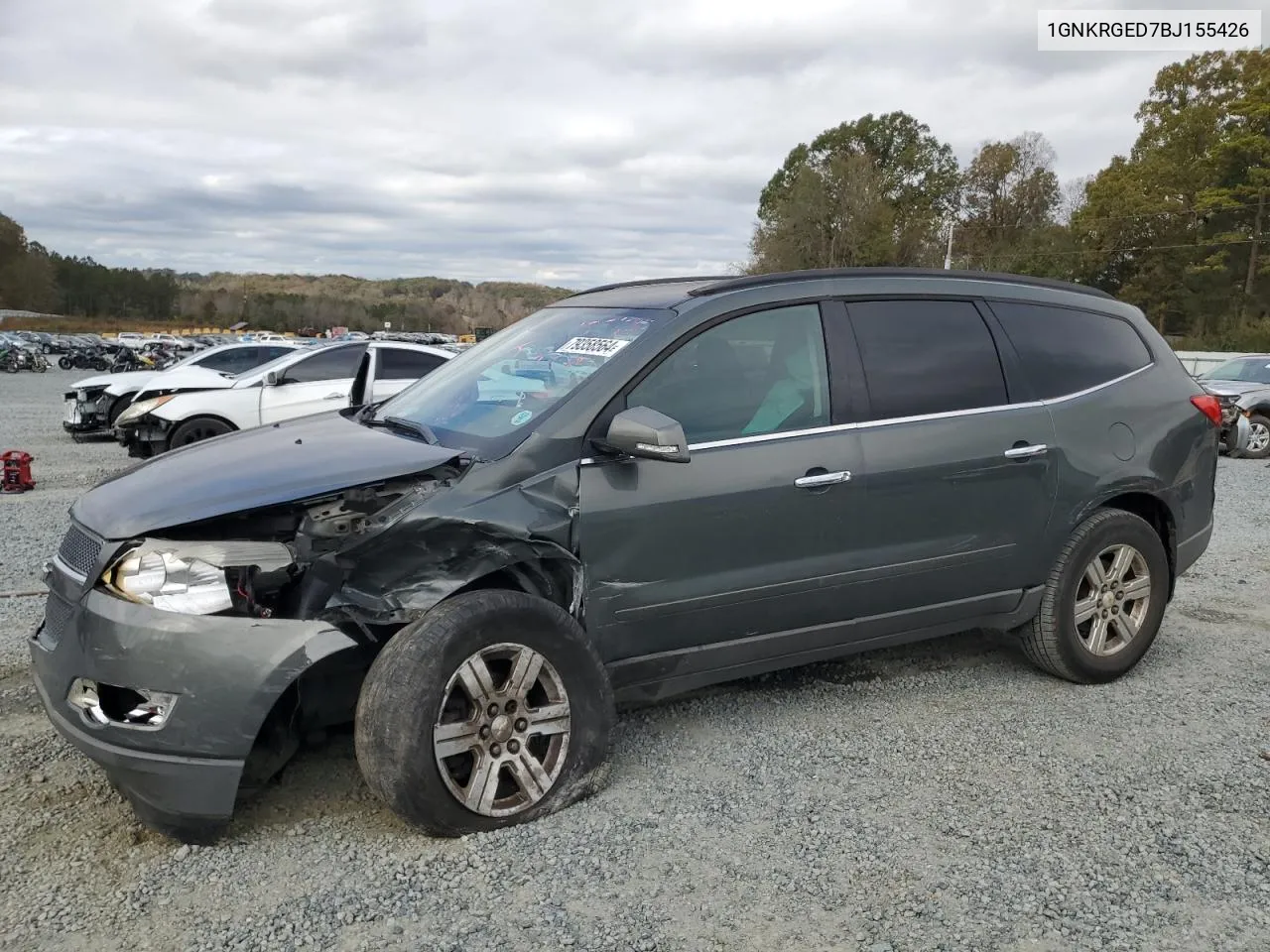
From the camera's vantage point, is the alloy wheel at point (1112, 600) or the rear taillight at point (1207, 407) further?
the rear taillight at point (1207, 407)

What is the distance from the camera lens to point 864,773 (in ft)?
11.6

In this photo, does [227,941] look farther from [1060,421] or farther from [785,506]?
[1060,421]

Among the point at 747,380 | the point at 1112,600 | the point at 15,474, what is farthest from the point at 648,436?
the point at 15,474

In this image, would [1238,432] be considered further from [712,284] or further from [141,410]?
[141,410]

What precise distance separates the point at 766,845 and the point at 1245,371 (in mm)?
15650

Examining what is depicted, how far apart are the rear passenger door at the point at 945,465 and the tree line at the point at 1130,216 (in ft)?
129

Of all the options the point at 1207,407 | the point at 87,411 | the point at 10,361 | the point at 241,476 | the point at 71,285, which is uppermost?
the point at 71,285

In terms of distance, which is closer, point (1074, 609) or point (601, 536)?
point (601, 536)

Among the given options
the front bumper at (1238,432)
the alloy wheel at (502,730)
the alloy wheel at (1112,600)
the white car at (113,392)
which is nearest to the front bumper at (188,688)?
the alloy wheel at (502,730)

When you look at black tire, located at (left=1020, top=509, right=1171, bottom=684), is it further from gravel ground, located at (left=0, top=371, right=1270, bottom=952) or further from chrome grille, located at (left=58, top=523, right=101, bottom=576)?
chrome grille, located at (left=58, top=523, right=101, bottom=576)

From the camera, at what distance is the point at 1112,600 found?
14.6ft

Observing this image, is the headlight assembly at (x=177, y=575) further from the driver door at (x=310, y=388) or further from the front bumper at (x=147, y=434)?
the front bumper at (x=147, y=434)

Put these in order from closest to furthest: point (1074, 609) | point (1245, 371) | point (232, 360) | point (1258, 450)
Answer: point (1074, 609) < point (232, 360) < point (1258, 450) < point (1245, 371)

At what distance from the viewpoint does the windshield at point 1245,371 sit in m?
15.0
